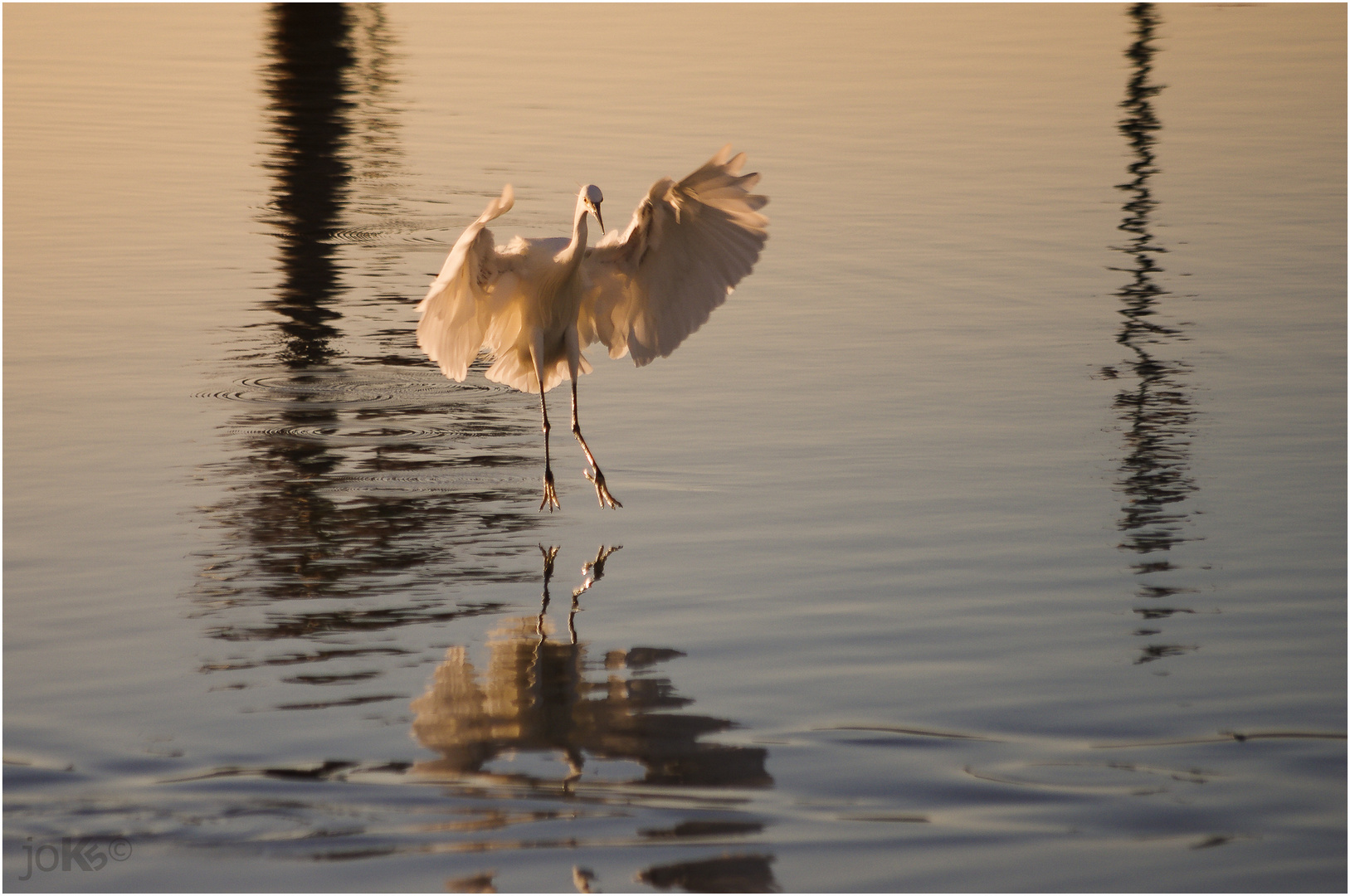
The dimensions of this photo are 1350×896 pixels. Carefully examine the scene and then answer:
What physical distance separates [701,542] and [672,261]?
6.54 ft

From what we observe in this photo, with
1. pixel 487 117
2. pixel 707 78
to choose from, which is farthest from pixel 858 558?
pixel 707 78

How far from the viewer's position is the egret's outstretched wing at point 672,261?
26.9ft

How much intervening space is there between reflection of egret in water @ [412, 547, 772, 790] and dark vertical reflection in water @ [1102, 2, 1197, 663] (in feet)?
5.68

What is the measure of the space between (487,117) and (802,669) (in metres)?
14.1

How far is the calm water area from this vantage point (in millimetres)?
4727

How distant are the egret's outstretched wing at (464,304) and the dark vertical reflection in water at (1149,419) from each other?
3.28 meters

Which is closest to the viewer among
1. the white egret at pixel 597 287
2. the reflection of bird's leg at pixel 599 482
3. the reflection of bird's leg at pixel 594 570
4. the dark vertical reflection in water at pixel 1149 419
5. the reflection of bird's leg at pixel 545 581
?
the reflection of bird's leg at pixel 545 581

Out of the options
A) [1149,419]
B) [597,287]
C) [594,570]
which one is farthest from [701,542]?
[1149,419]

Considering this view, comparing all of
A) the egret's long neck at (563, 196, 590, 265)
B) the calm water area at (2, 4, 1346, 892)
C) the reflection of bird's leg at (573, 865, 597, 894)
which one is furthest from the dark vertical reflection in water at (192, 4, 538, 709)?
the reflection of bird's leg at (573, 865, 597, 894)

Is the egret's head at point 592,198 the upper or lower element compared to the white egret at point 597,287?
upper

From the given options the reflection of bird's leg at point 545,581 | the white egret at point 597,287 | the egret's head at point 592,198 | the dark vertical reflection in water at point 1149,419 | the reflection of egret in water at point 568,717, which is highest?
the egret's head at point 592,198

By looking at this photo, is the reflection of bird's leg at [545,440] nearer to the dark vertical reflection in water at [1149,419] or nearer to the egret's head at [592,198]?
the egret's head at [592,198]

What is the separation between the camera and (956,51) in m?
23.9

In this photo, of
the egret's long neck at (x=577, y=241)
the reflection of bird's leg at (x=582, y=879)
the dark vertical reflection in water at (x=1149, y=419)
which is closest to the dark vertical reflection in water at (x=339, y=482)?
the egret's long neck at (x=577, y=241)
